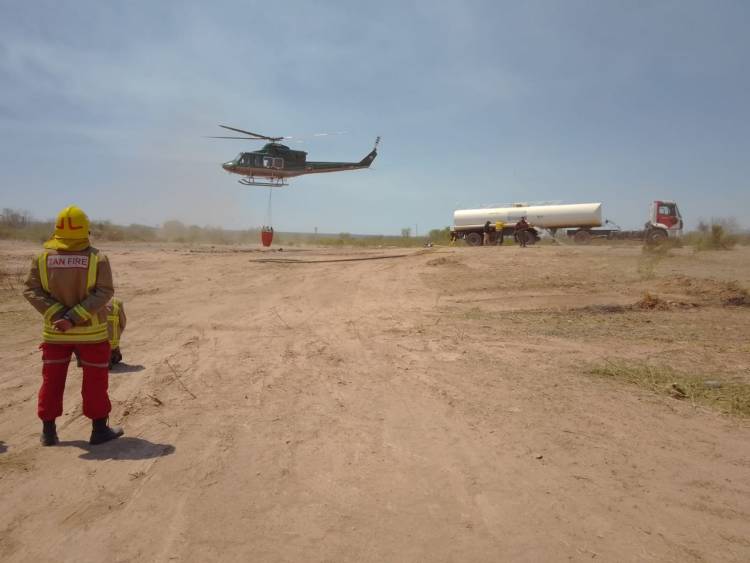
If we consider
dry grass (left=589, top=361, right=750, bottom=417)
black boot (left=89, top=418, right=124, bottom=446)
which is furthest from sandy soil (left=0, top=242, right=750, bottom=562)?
dry grass (left=589, top=361, right=750, bottom=417)

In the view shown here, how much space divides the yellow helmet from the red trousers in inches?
30.4

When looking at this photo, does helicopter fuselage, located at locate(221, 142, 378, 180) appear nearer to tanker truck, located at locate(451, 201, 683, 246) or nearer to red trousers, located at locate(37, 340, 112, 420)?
tanker truck, located at locate(451, 201, 683, 246)

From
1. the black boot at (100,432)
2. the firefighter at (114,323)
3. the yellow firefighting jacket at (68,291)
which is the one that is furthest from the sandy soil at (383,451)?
the yellow firefighting jacket at (68,291)

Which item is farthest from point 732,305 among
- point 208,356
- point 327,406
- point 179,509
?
point 179,509

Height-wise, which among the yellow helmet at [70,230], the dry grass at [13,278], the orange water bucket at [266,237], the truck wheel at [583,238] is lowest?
the dry grass at [13,278]

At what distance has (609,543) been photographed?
8.88 feet

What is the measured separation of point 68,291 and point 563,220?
113 ft

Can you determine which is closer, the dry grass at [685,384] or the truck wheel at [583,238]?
the dry grass at [685,384]

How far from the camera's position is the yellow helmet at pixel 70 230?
3.78 m

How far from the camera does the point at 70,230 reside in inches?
149

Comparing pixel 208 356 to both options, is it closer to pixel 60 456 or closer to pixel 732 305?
pixel 60 456

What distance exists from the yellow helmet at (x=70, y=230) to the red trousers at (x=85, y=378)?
2.53ft

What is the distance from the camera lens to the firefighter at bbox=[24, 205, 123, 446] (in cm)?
378

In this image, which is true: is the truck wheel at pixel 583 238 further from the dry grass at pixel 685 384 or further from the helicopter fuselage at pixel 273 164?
the dry grass at pixel 685 384
